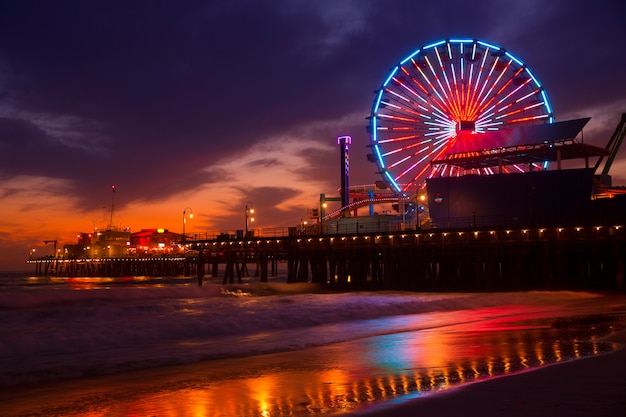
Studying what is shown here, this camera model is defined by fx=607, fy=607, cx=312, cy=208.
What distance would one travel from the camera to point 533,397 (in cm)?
752

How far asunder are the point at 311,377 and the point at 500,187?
40.0m

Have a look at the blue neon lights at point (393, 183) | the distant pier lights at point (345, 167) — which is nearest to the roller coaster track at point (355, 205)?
the distant pier lights at point (345, 167)

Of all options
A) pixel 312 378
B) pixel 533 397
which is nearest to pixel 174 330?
pixel 312 378

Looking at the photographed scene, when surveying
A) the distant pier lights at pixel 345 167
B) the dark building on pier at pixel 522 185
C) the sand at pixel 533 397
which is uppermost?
the distant pier lights at pixel 345 167

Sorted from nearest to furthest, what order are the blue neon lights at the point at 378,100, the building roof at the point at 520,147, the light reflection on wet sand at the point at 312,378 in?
the light reflection on wet sand at the point at 312,378
the building roof at the point at 520,147
the blue neon lights at the point at 378,100

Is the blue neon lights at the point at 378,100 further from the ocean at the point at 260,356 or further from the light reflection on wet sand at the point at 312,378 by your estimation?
the light reflection on wet sand at the point at 312,378

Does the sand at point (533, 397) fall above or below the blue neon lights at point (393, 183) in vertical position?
below

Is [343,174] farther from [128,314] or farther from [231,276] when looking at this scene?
[128,314]

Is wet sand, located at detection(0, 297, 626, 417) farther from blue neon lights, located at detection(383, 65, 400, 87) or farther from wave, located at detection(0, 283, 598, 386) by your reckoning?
blue neon lights, located at detection(383, 65, 400, 87)

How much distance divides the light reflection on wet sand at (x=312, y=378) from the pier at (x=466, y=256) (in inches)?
999

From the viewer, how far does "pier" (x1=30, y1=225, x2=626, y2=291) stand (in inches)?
1512

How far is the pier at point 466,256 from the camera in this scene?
38406 millimetres

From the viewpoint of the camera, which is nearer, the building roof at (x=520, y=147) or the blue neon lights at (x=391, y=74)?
the building roof at (x=520, y=147)

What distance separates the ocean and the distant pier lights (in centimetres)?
5491
